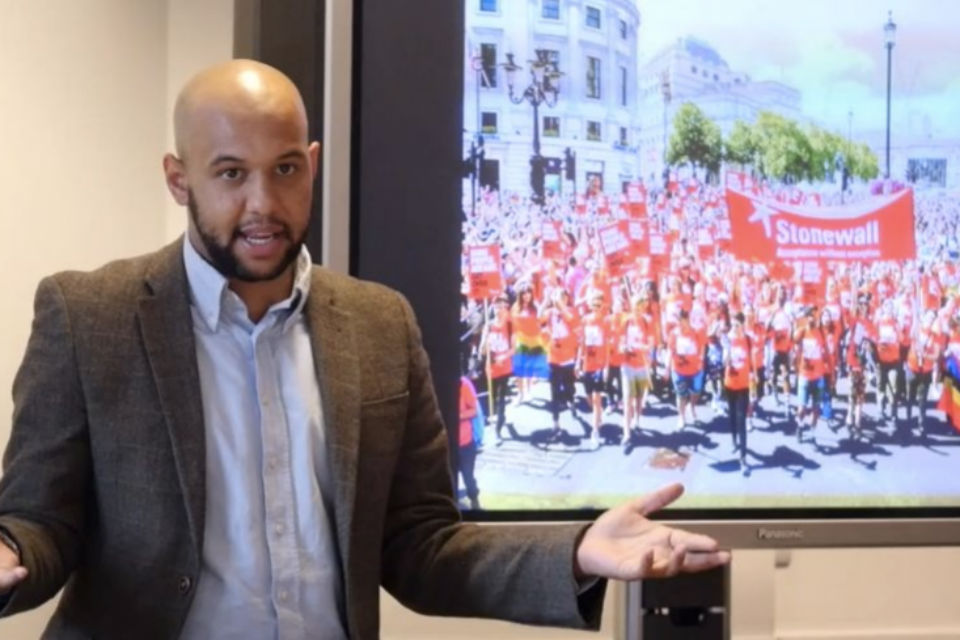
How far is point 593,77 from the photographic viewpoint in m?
2.03

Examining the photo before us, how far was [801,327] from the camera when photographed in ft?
6.85

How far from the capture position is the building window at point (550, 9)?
6.62 feet

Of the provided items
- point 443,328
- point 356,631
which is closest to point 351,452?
point 356,631

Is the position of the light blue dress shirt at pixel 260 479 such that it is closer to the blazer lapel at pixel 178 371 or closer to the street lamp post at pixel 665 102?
the blazer lapel at pixel 178 371

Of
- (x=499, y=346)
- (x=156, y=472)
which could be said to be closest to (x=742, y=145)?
(x=499, y=346)

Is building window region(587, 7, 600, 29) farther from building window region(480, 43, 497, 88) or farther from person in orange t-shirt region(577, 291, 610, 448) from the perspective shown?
person in orange t-shirt region(577, 291, 610, 448)

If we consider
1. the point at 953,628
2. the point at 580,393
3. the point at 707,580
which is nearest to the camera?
the point at 707,580

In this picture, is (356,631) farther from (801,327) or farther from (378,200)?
(801,327)

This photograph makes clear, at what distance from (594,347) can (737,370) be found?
230mm

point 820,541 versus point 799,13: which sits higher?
point 799,13

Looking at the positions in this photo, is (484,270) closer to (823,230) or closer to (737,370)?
(737,370)

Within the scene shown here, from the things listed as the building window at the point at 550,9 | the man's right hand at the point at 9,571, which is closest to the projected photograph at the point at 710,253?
the building window at the point at 550,9

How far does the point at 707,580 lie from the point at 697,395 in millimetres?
299

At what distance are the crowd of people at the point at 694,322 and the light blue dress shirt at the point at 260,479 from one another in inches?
14.9
